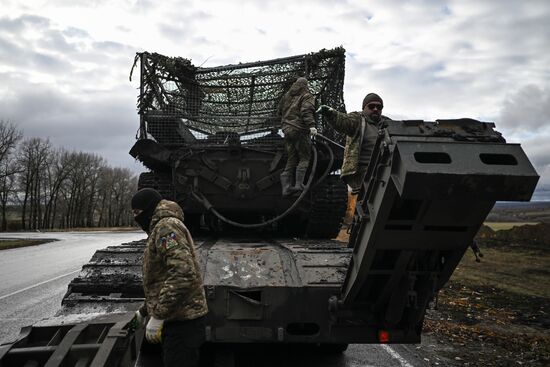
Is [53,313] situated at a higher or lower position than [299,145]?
lower

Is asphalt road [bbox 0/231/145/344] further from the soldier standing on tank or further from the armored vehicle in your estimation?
the soldier standing on tank

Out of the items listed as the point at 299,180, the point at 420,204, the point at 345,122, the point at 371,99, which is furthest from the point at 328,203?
the point at 420,204

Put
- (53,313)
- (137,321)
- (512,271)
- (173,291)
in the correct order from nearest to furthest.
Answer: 1. (173,291)
2. (137,321)
3. (53,313)
4. (512,271)

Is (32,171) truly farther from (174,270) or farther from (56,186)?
(174,270)

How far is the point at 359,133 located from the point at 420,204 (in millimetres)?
1240

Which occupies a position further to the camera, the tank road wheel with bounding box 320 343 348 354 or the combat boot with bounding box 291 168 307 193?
the combat boot with bounding box 291 168 307 193

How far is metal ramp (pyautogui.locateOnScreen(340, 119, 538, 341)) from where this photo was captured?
2957mm

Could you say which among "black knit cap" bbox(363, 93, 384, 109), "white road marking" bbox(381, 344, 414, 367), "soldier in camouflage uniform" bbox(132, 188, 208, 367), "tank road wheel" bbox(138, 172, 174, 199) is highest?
"black knit cap" bbox(363, 93, 384, 109)

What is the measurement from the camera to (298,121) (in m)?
6.39

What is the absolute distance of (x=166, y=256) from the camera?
324 centimetres

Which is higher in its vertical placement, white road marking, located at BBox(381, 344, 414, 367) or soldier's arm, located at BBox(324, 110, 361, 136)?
soldier's arm, located at BBox(324, 110, 361, 136)

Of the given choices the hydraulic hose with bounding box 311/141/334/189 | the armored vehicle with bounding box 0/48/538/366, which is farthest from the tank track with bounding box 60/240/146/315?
the hydraulic hose with bounding box 311/141/334/189

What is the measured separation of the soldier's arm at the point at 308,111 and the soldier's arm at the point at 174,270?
3.24 meters

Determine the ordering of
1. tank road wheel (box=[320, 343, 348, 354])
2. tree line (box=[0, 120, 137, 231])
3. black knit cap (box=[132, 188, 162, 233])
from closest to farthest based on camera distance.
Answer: black knit cap (box=[132, 188, 162, 233]) < tank road wheel (box=[320, 343, 348, 354]) < tree line (box=[0, 120, 137, 231])
